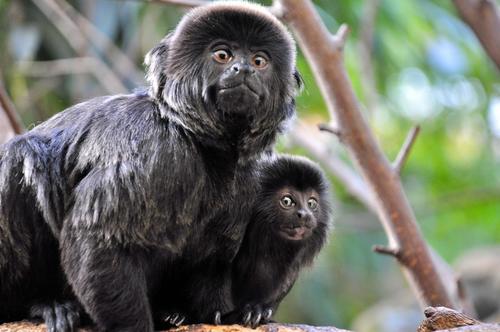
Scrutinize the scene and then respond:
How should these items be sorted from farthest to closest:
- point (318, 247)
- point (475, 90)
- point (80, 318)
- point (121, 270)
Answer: point (475, 90), point (318, 247), point (80, 318), point (121, 270)

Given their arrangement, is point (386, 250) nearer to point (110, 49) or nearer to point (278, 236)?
point (278, 236)

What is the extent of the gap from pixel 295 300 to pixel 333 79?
8524mm

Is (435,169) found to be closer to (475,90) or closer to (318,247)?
(475,90)

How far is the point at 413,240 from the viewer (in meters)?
5.02

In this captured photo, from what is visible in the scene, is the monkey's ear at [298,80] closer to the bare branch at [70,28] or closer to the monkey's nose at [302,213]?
the monkey's nose at [302,213]

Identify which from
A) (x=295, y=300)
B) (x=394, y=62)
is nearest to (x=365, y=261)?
(x=295, y=300)

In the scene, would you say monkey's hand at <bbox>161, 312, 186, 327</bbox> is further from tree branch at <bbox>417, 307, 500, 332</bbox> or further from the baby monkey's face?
tree branch at <bbox>417, 307, 500, 332</bbox>

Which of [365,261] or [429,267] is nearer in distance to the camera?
[429,267]

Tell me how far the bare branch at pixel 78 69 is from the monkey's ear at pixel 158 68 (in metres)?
3.00

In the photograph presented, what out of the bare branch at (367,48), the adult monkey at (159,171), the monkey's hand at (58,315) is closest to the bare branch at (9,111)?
the adult monkey at (159,171)

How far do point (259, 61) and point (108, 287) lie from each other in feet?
3.84

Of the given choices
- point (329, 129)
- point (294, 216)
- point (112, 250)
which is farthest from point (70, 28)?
point (112, 250)

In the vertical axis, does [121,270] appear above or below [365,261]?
above

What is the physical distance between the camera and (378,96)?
1069cm
